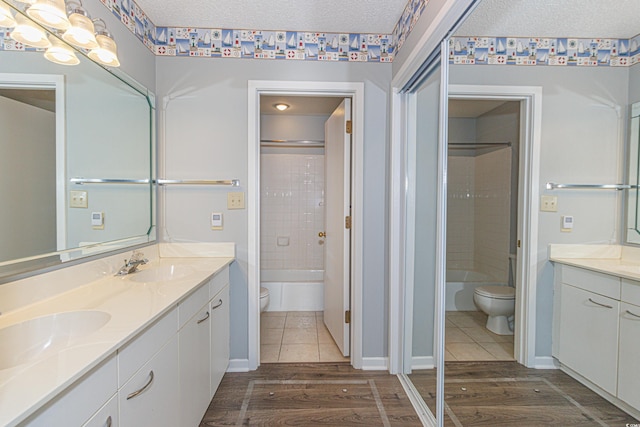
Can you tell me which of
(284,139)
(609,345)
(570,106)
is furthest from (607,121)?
(284,139)

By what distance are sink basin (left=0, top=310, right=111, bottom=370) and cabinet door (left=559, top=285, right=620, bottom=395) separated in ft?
4.70

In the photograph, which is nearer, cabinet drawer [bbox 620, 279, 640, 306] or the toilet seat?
Result: cabinet drawer [bbox 620, 279, 640, 306]

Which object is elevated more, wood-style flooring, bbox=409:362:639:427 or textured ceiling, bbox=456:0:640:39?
textured ceiling, bbox=456:0:640:39

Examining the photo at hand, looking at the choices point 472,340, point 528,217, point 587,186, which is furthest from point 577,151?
point 472,340

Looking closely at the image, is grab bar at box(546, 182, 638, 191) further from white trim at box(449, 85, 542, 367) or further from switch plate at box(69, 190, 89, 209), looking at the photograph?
switch plate at box(69, 190, 89, 209)

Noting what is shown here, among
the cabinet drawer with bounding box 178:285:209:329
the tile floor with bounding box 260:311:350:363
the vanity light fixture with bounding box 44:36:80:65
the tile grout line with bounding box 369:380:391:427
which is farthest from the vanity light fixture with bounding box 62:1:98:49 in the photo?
the tile grout line with bounding box 369:380:391:427

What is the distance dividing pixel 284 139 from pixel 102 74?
7.30ft

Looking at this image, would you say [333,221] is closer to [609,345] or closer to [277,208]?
[277,208]

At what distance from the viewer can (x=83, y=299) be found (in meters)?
1.23

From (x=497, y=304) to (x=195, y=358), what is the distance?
54.2 inches

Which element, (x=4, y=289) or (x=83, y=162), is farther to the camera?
(x=83, y=162)

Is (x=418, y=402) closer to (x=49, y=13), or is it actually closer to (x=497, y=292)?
(x=497, y=292)

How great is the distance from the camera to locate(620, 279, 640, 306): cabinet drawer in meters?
0.64

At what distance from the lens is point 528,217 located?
0.93m
